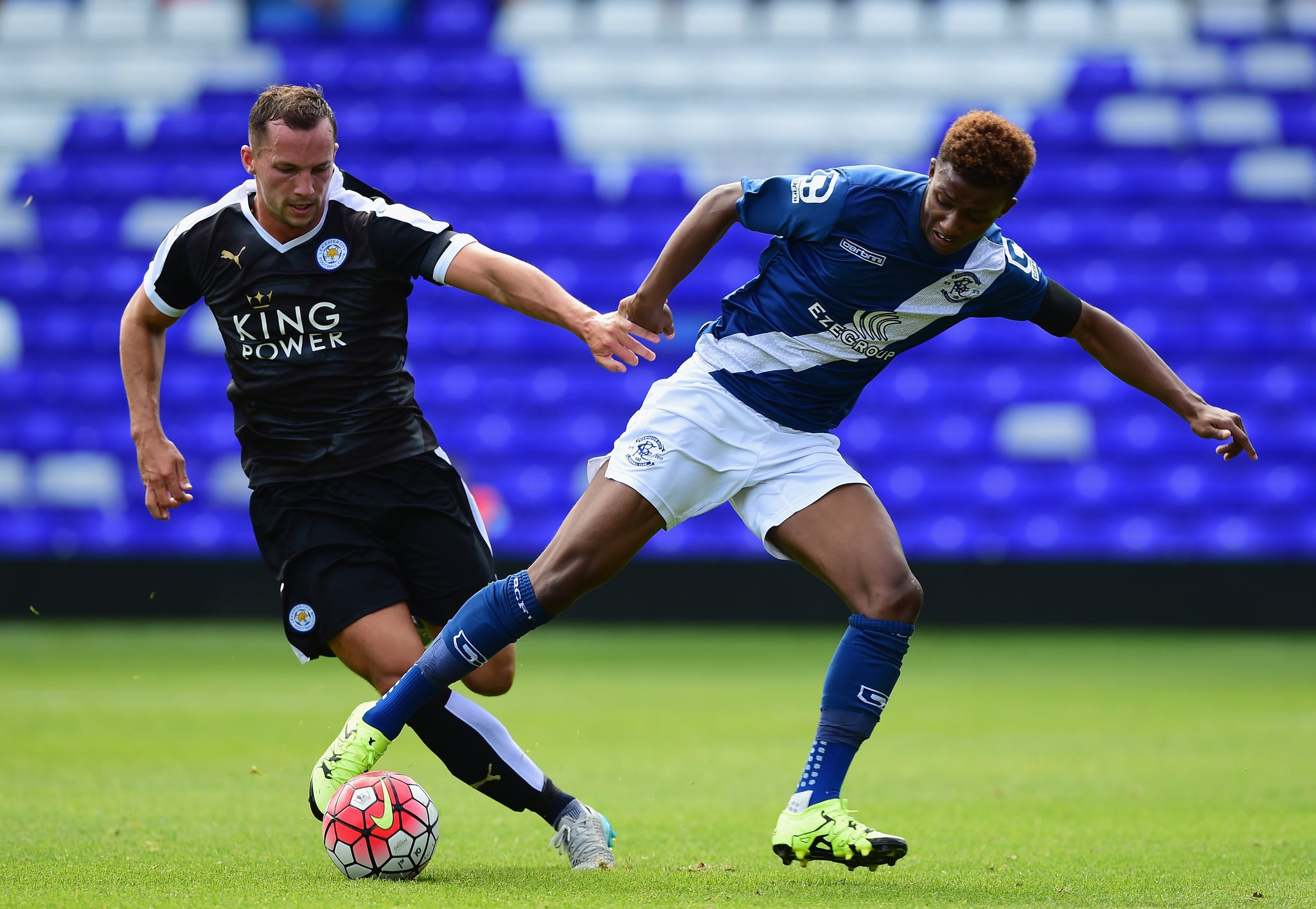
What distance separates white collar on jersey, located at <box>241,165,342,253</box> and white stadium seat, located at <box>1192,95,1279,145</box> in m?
12.0

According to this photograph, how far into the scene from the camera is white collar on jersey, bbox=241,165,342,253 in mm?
4203

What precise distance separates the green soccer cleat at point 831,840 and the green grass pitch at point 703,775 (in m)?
0.09

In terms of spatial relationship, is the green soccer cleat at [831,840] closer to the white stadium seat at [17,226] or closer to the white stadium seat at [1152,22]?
the white stadium seat at [1152,22]

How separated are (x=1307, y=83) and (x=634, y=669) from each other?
9.09m

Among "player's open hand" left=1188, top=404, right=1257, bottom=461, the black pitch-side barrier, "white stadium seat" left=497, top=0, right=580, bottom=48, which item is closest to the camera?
"player's open hand" left=1188, top=404, right=1257, bottom=461

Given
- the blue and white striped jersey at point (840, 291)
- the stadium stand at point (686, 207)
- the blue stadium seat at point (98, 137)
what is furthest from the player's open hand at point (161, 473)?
the blue stadium seat at point (98, 137)

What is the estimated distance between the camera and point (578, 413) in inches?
550

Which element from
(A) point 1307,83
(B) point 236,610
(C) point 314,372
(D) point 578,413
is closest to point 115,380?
(B) point 236,610

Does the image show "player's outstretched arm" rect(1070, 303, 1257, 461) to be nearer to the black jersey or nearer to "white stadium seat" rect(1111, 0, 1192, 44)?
the black jersey

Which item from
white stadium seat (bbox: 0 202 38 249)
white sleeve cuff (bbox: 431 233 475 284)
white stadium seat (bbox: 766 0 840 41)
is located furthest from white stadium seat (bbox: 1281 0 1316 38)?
white sleeve cuff (bbox: 431 233 475 284)

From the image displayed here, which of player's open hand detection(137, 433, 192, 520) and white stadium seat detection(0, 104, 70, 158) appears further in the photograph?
white stadium seat detection(0, 104, 70, 158)

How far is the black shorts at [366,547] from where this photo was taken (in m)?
4.15

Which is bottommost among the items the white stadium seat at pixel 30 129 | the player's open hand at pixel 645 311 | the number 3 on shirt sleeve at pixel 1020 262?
the player's open hand at pixel 645 311

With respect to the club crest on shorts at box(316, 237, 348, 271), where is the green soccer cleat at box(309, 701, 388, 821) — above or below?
below
